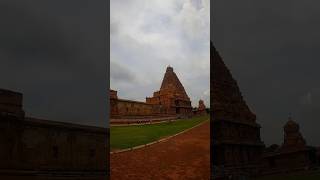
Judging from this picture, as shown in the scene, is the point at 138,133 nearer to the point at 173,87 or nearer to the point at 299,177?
the point at 299,177

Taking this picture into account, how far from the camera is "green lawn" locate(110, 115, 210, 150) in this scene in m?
15.5

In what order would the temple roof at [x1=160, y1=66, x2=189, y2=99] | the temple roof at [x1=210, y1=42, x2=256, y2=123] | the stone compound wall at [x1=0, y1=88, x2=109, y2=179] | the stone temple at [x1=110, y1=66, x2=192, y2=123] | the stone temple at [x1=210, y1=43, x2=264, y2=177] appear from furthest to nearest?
the temple roof at [x1=160, y1=66, x2=189, y2=99] → the stone temple at [x1=110, y1=66, x2=192, y2=123] → the temple roof at [x1=210, y1=42, x2=256, y2=123] → the stone temple at [x1=210, y1=43, x2=264, y2=177] → the stone compound wall at [x1=0, y1=88, x2=109, y2=179]

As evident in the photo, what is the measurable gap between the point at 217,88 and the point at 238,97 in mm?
1443

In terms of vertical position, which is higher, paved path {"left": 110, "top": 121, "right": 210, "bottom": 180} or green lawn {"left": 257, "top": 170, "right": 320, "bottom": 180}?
paved path {"left": 110, "top": 121, "right": 210, "bottom": 180}

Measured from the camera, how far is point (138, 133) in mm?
16469

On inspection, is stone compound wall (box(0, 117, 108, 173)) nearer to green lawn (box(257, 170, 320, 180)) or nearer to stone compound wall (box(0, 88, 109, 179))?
stone compound wall (box(0, 88, 109, 179))

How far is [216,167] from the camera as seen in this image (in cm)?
2019

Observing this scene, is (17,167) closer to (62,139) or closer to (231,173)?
(62,139)

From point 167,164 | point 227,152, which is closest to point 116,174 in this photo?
point 167,164

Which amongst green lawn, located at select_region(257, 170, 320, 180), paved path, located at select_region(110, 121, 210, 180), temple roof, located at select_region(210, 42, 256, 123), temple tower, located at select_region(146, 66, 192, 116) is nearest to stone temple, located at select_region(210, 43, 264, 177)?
temple roof, located at select_region(210, 42, 256, 123)

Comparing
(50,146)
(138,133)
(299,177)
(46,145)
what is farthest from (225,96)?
(46,145)

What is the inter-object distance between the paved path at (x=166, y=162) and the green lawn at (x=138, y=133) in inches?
13.3

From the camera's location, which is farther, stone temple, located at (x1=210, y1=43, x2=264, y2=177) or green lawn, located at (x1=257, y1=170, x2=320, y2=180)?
stone temple, located at (x1=210, y1=43, x2=264, y2=177)

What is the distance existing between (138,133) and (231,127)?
7.87m
